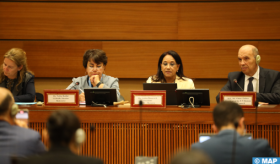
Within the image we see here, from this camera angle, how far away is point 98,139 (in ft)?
8.64

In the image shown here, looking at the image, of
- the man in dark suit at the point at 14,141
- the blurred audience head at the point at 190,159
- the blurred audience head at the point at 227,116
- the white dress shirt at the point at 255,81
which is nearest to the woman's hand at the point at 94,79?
the white dress shirt at the point at 255,81

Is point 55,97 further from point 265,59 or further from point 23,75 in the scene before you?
point 265,59

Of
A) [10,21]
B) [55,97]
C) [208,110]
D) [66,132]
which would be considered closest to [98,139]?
[55,97]

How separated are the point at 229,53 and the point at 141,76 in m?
1.34

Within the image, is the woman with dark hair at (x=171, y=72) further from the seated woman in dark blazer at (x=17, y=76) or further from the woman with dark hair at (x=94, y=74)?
the seated woman in dark blazer at (x=17, y=76)

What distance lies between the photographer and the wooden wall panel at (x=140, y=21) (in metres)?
4.59

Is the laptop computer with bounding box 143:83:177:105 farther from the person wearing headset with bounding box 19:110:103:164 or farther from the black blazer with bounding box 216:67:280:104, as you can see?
the person wearing headset with bounding box 19:110:103:164

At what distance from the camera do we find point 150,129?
8.69ft

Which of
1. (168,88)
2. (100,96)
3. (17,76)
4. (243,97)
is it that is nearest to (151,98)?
(168,88)

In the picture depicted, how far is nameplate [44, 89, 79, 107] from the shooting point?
9.04 ft

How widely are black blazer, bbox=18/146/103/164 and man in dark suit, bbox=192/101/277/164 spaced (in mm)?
568

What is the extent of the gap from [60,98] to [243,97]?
5.10 feet

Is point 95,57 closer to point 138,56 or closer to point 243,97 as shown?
point 138,56

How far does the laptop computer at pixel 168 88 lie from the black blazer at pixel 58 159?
65.0 inches
